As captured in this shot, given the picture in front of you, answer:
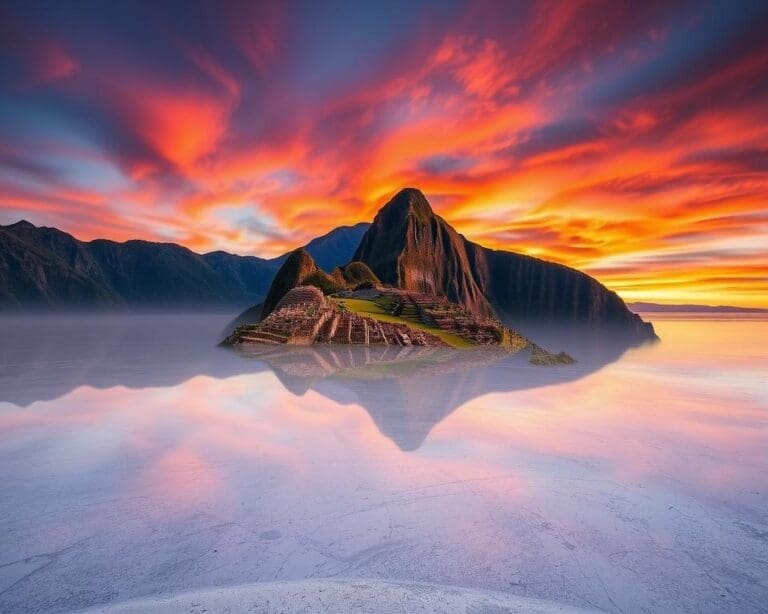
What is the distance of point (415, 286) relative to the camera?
108188mm

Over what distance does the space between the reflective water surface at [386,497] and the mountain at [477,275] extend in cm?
9033

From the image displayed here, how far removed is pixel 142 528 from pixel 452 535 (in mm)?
2754

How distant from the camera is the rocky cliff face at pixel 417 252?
10688 centimetres

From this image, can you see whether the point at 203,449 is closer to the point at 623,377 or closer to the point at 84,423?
the point at 84,423

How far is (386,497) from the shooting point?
14.3 ft

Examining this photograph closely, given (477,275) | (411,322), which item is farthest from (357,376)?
(477,275)

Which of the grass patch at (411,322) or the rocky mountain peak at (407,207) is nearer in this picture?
the grass patch at (411,322)

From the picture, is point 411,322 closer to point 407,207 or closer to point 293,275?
point 293,275

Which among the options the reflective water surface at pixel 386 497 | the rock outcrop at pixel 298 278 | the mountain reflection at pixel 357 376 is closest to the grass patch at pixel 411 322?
the mountain reflection at pixel 357 376

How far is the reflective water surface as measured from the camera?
121 inches

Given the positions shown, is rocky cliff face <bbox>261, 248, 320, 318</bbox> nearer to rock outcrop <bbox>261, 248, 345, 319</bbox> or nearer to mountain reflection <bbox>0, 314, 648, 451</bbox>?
rock outcrop <bbox>261, 248, 345, 319</bbox>

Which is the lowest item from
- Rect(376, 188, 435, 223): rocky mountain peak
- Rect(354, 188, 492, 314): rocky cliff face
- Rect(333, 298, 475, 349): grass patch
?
Rect(333, 298, 475, 349): grass patch

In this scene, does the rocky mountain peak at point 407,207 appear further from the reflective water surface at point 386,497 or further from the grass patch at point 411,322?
the reflective water surface at point 386,497

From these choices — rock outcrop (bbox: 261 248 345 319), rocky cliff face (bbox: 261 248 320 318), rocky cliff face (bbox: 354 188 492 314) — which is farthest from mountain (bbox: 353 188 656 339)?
rocky cliff face (bbox: 261 248 320 318)
